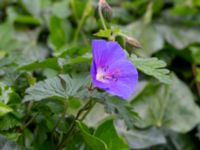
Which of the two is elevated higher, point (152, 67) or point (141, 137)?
point (152, 67)

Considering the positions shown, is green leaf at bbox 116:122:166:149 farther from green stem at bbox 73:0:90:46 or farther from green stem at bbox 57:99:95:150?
green stem at bbox 73:0:90:46

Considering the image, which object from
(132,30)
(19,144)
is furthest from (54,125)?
(132,30)

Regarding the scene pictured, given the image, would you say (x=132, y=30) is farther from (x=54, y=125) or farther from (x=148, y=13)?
(x=54, y=125)

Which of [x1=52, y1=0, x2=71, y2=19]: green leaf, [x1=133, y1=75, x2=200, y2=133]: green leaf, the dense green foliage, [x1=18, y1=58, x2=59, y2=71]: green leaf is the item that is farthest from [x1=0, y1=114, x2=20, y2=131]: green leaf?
[x1=52, y1=0, x2=71, y2=19]: green leaf

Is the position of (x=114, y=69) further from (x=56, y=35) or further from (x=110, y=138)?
(x=56, y=35)

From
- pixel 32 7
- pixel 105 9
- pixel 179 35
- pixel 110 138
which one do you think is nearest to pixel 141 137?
pixel 110 138

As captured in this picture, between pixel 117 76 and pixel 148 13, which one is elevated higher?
pixel 117 76

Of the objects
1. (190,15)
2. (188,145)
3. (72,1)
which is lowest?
(188,145)
